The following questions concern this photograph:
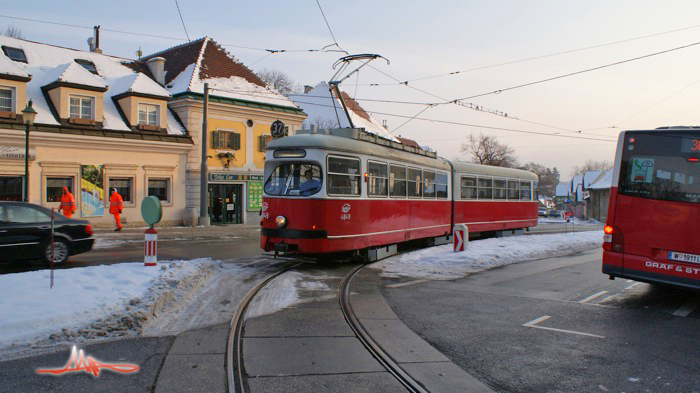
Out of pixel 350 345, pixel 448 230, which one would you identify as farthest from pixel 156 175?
pixel 350 345

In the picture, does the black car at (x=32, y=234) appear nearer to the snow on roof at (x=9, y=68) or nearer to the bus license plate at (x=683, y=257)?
the bus license plate at (x=683, y=257)

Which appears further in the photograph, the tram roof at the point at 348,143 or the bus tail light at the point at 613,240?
the tram roof at the point at 348,143

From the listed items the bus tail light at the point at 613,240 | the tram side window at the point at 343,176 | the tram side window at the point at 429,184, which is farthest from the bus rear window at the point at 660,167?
the tram side window at the point at 429,184

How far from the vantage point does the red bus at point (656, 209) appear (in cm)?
809

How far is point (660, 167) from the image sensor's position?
27.8 ft

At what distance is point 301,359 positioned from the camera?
5.43m

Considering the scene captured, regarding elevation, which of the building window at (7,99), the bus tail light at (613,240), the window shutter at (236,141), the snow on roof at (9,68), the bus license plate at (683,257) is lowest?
the bus license plate at (683,257)

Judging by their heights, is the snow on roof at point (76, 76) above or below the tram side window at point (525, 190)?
above

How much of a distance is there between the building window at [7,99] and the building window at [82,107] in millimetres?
2318

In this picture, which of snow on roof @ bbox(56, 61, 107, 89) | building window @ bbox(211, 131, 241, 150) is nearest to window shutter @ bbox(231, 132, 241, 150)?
building window @ bbox(211, 131, 241, 150)

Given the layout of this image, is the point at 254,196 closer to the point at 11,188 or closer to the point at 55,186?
the point at 55,186

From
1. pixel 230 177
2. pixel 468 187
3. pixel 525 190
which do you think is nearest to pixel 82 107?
pixel 230 177

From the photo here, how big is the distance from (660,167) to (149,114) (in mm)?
23334

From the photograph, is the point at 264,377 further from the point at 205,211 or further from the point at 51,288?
the point at 205,211
